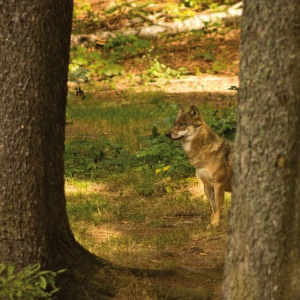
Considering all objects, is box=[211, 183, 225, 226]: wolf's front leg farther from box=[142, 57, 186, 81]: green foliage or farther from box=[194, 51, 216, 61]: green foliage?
box=[194, 51, 216, 61]: green foliage

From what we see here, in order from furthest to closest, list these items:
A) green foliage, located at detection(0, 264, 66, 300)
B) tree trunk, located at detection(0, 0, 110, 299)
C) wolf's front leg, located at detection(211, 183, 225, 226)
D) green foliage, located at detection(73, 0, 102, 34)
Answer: green foliage, located at detection(73, 0, 102, 34) < wolf's front leg, located at detection(211, 183, 225, 226) < tree trunk, located at detection(0, 0, 110, 299) < green foliage, located at detection(0, 264, 66, 300)

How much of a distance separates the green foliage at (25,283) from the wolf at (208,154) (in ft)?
10.1

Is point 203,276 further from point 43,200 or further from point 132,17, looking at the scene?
point 132,17

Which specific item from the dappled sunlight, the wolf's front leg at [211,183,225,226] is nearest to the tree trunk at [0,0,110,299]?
the wolf's front leg at [211,183,225,226]

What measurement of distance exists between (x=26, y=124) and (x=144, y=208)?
3563 mm

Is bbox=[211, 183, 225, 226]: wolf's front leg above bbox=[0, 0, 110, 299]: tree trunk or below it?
below

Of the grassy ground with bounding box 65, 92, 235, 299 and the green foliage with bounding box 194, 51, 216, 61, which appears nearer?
the grassy ground with bounding box 65, 92, 235, 299

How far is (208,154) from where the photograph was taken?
802 centimetres

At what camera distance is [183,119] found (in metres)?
Answer: 8.19

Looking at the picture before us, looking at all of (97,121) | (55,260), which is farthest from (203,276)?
(97,121)

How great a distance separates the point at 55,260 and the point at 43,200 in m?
0.48

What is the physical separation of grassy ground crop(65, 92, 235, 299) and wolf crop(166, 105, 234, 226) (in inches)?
12.0

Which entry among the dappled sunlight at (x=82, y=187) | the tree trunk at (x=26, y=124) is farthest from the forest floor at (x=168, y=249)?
the tree trunk at (x=26, y=124)

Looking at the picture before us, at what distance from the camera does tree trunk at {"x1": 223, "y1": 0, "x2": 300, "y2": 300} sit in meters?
4.14
